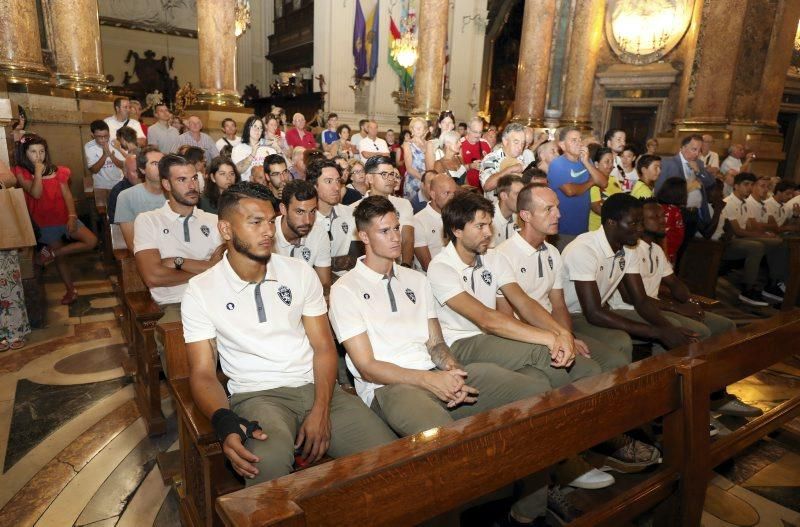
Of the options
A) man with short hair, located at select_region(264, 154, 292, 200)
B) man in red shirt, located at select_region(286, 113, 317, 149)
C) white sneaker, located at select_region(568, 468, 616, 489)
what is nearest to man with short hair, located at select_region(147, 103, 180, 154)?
man in red shirt, located at select_region(286, 113, 317, 149)

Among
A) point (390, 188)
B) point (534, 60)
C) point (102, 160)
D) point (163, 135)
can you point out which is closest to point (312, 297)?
point (390, 188)

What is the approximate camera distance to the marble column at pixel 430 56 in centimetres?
990

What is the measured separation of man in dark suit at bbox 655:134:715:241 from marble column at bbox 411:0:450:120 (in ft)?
16.8

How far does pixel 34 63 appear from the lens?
5988mm

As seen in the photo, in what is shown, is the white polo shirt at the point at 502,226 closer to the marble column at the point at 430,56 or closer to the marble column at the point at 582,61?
the marble column at the point at 430,56

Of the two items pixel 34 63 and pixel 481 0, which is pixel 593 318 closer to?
pixel 34 63

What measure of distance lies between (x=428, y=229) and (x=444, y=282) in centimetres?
172

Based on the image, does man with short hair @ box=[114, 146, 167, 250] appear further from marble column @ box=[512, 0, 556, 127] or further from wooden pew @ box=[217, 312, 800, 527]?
marble column @ box=[512, 0, 556, 127]

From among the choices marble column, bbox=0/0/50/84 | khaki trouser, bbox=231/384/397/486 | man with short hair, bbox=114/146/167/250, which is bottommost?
khaki trouser, bbox=231/384/397/486

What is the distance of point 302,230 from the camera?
3270 millimetres

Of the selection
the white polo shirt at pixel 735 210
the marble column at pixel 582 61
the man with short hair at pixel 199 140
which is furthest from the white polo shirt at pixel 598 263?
the marble column at pixel 582 61

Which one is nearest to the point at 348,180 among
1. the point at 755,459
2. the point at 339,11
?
the point at 755,459

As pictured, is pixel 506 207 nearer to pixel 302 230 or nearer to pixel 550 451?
pixel 302 230

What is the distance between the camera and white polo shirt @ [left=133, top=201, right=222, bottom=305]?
312cm
